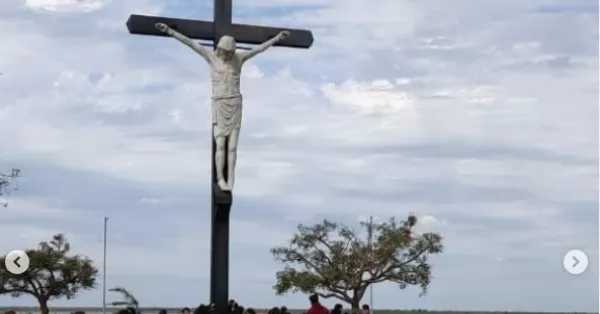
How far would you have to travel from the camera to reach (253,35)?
16.3 metres

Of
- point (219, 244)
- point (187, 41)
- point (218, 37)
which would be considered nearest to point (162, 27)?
point (187, 41)

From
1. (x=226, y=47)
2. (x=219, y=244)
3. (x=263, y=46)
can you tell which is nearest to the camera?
(x=226, y=47)

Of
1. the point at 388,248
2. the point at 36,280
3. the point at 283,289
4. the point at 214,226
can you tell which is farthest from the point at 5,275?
the point at 214,226

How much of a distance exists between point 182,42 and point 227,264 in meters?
2.93

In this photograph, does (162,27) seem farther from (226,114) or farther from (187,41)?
(226,114)

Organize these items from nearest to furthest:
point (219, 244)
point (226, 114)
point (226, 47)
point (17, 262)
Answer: point (226, 47) → point (226, 114) → point (219, 244) → point (17, 262)

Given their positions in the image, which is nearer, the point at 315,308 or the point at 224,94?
the point at 224,94

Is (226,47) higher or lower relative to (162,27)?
lower

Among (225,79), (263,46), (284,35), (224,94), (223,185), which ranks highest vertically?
(284,35)

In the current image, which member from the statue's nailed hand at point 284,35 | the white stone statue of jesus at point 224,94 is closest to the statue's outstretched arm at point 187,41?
the white stone statue of jesus at point 224,94

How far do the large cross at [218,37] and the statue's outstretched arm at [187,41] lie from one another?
0.08 m

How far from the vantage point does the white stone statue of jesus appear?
51.0 ft

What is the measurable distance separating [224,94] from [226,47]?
0.59m

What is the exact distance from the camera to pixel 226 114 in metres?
15.6
